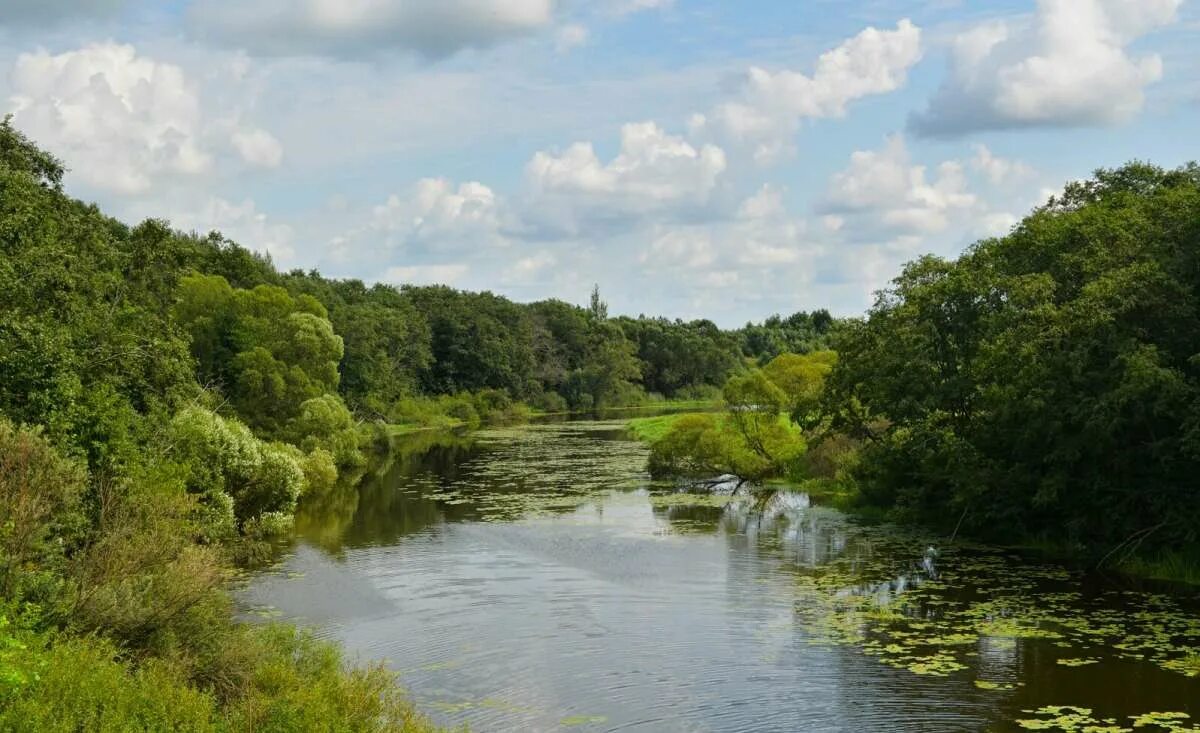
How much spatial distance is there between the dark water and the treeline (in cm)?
190

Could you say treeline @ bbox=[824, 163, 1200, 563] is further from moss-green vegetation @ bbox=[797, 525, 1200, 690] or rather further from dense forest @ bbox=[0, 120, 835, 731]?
dense forest @ bbox=[0, 120, 835, 731]

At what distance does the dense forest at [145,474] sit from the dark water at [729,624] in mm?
3120

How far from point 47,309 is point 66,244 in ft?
12.1

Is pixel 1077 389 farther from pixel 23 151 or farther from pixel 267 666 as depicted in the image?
pixel 23 151

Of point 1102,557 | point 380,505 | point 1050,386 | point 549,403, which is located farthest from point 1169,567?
point 549,403

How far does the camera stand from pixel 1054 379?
2495 centimetres

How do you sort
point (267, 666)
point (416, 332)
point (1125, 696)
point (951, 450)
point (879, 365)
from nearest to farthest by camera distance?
1. point (267, 666)
2. point (1125, 696)
3. point (951, 450)
4. point (879, 365)
5. point (416, 332)

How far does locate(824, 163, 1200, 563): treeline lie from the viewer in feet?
76.7

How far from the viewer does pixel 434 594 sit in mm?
24469

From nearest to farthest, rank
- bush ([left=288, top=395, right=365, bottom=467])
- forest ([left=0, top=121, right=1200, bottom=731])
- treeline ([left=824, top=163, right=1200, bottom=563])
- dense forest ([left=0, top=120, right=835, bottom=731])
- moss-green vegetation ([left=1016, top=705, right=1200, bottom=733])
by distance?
1. dense forest ([left=0, top=120, right=835, bottom=731])
2. forest ([left=0, top=121, right=1200, bottom=731])
3. moss-green vegetation ([left=1016, top=705, right=1200, bottom=733])
4. treeline ([left=824, top=163, right=1200, bottom=563])
5. bush ([left=288, top=395, right=365, bottom=467])

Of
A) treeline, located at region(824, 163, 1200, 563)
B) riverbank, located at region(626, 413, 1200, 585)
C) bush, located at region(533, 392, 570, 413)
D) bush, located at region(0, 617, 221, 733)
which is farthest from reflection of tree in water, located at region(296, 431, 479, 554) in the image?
bush, located at region(533, 392, 570, 413)

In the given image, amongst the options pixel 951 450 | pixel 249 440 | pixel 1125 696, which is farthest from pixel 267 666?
pixel 951 450

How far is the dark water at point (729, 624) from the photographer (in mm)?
16188

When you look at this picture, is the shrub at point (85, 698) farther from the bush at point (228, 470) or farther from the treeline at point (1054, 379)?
the treeline at point (1054, 379)
